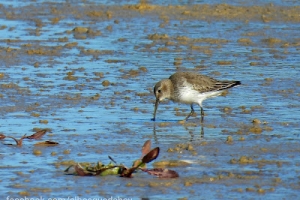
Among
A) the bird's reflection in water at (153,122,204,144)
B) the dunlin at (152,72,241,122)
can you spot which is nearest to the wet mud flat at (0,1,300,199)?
the bird's reflection in water at (153,122,204,144)

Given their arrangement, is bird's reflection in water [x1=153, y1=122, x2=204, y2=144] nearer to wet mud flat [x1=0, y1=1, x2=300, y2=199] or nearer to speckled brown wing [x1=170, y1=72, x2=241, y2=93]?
wet mud flat [x1=0, y1=1, x2=300, y2=199]

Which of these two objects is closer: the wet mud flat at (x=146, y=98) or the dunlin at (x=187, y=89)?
the wet mud flat at (x=146, y=98)

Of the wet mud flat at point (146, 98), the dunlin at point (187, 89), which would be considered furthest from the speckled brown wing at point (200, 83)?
the wet mud flat at point (146, 98)

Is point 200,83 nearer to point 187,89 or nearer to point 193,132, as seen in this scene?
point 187,89

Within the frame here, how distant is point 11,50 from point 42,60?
1.04 metres

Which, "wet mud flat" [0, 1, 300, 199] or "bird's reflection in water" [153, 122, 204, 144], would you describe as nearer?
"wet mud flat" [0, 1, 300, 199]

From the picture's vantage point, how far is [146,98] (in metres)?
13.4

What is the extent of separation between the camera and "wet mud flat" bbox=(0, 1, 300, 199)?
8867mm

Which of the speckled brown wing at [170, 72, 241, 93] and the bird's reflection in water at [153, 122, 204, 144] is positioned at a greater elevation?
the speckled brown wing at [170, 72, 241, 93]

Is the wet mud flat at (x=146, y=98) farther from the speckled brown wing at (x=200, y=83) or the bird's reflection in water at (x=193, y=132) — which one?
the speckled brown wing at (x=200, y=83)

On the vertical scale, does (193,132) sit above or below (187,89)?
below

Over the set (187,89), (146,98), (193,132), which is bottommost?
(193,132)

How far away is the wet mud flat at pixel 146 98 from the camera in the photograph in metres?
8.87

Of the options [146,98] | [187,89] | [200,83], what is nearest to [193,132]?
[187,89]
